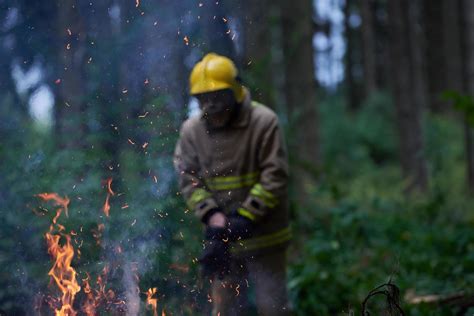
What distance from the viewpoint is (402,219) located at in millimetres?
9438

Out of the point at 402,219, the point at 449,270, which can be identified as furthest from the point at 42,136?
the point at 402,219

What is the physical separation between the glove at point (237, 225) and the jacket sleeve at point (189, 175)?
192 millimetres

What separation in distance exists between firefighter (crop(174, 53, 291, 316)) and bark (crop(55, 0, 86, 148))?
2.26 meters

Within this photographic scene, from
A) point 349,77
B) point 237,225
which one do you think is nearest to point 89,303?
point 237,225

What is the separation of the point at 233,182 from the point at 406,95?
361 inches

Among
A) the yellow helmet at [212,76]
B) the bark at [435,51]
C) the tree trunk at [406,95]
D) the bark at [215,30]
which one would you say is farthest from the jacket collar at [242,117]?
the bark at [435,51]

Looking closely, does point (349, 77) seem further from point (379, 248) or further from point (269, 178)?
point (269, 178)

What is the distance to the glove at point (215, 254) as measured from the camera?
4.68m

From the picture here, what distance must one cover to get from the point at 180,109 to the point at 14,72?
6.25 feet

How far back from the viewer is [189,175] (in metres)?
4.96

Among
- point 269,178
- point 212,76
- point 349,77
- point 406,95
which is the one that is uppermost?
point 212,76

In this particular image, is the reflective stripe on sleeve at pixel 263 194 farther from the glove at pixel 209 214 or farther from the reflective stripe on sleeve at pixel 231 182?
the glove at pixel 209 214

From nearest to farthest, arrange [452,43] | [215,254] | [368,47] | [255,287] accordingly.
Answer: [215,254] → [255,287] → [452,43] → [368,47]

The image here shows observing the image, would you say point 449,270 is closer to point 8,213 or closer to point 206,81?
point 206,81
